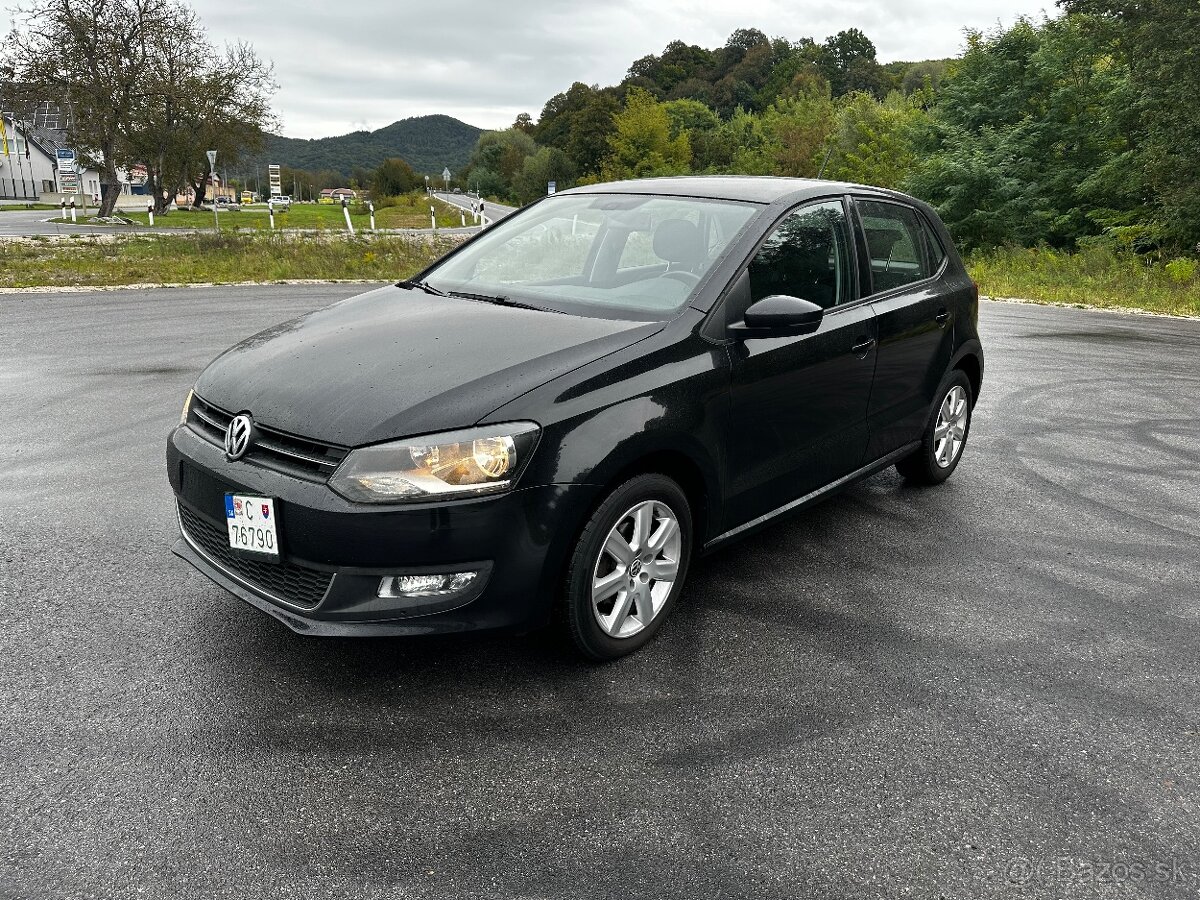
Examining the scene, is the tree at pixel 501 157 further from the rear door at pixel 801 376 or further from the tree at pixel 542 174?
the rear door at pixel 801 376

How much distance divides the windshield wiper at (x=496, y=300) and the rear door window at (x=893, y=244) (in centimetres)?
181

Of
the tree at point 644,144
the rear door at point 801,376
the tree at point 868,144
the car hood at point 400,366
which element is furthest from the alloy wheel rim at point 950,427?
the tree at point 644,144

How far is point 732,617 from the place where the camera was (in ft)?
12.5

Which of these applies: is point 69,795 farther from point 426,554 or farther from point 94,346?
point 94,346

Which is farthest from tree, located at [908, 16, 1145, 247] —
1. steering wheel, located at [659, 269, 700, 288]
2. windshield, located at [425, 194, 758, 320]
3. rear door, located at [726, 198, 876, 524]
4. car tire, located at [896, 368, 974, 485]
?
steering wheel, located at [659, 269, 700, 288]

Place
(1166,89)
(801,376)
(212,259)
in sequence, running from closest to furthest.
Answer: (801,376) → (212,259) → (1166,89)

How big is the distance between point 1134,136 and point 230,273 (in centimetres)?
2395

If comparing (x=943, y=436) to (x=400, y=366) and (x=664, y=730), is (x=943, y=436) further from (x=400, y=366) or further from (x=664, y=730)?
(x=400, y=366)

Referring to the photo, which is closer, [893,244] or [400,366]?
[400,366]

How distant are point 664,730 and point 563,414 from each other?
1.07 metres

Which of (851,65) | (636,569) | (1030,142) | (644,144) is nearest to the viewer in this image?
(636,569)

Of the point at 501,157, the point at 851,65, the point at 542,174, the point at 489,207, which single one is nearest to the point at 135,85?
the point at 489,207

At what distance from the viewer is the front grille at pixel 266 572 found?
294 cm

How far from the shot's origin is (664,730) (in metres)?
2.96
